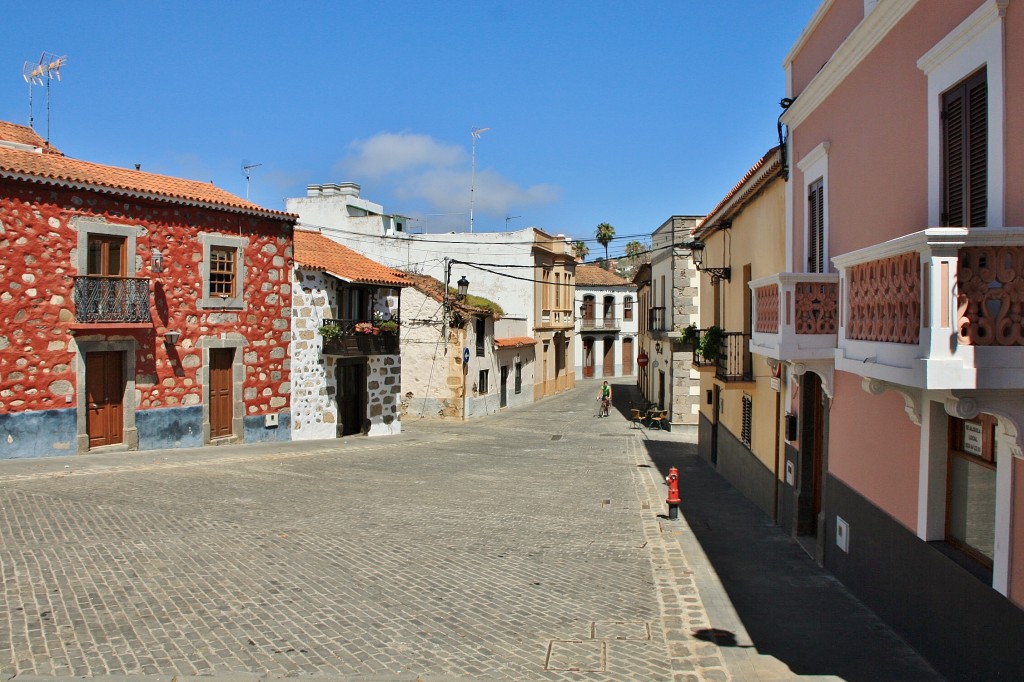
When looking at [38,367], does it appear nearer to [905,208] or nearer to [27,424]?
[27,424]

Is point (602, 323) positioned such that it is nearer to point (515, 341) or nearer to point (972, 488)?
point (515, 341)

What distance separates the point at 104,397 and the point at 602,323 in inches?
1693

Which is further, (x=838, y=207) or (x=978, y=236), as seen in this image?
(x=838, y=207)

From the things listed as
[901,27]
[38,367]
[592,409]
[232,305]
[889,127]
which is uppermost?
[901,27]

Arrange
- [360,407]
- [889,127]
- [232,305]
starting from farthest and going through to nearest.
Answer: [360,407], [232,305], [889,127]

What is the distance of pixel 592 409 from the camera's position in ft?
121

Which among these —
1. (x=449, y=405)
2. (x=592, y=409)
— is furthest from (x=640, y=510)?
(x=592, y=409)

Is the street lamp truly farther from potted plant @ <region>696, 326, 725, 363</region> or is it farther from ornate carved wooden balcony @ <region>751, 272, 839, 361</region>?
ornate carved wooden balcony @ <region>751, 272, 839, 361</region>

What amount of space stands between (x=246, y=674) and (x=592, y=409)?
3114cm

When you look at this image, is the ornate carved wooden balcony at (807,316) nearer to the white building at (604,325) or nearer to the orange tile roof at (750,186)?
the orange tile roof at (750,186)

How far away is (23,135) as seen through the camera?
20.5m

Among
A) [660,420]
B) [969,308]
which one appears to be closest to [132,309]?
[969,308]

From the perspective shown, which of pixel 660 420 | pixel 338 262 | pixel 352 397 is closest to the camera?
pixel 338 262

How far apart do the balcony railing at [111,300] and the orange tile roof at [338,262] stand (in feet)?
14.7
